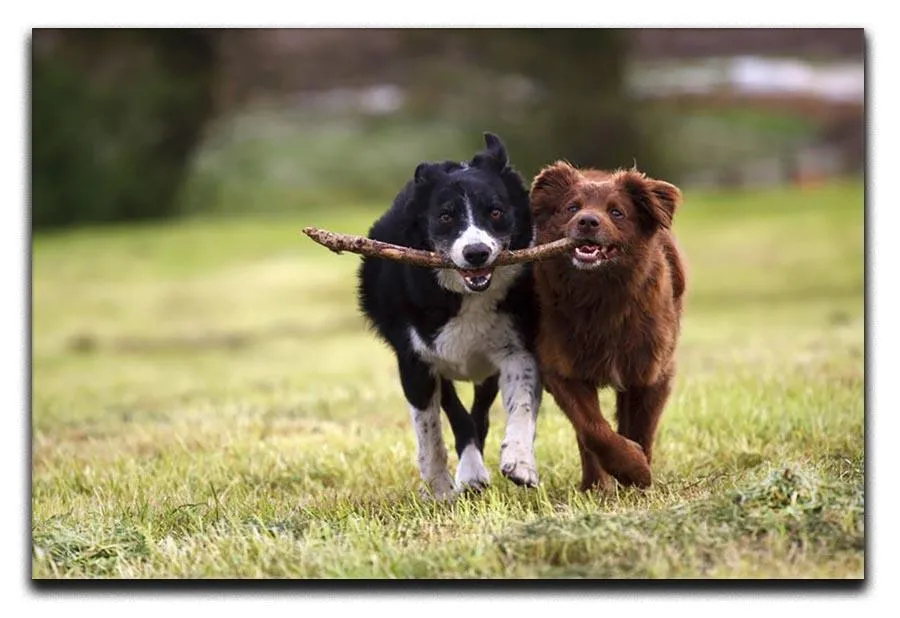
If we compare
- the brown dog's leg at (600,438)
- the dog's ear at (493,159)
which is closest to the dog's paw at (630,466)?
the brown dog's leg at (600,438)

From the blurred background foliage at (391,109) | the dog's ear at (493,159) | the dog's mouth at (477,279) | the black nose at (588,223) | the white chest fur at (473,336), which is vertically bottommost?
the white chest fur at (473,336)

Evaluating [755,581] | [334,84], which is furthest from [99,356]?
[755,581]

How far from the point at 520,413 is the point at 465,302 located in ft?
1.72

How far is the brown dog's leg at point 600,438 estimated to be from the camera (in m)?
5.86

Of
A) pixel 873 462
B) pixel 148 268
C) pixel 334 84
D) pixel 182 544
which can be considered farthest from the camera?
pixel 148 268

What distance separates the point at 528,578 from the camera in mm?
5355

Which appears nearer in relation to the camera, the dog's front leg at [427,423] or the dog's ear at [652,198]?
the dog's ear at [652,198]

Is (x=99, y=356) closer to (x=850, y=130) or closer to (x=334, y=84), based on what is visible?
(x=334, y=84)

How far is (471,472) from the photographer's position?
21.1 ft

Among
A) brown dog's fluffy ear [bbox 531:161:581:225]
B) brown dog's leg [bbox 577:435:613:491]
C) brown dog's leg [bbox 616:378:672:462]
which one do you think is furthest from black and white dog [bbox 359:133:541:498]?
brown dog's leg [bbox 616:378:672:462]

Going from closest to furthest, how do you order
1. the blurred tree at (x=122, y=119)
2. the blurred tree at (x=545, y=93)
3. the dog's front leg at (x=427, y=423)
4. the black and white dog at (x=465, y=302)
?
1. the black and white dog at (x=465, y=302)
2. the dog's front leg at (x=427, y=423)
3. the blurred tree at (x=545, y=93)
4. the blurred tree at (x=122, y=119)

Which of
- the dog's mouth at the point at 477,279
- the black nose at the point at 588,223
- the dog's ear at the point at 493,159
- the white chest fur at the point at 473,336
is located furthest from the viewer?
the dog's ear at the point at 493,159

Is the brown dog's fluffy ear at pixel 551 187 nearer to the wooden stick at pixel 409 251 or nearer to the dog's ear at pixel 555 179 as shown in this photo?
the dog's ear at pixel 555 179

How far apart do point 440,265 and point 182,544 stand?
153 cm
